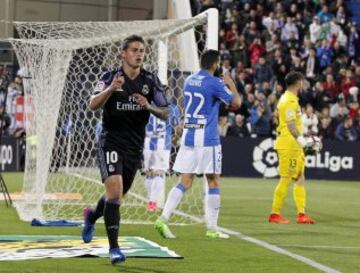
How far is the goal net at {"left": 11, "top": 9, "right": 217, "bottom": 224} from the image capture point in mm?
14648

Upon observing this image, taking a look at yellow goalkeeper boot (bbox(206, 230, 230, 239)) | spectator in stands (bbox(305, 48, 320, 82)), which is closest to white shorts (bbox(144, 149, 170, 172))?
yellow goalkeeper boot (bbox(206, 230, 230, 239))

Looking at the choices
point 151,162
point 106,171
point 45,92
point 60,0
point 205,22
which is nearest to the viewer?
point 106,171

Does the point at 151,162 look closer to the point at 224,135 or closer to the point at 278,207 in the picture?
the point at 278,207

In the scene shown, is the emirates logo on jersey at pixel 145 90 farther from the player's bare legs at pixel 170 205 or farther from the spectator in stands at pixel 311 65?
the spectator in stands at pixel 311 65

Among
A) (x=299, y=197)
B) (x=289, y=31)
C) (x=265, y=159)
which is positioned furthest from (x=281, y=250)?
(x=289, y=31)

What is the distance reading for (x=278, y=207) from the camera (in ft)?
47.8

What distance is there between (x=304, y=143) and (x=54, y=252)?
5.46m

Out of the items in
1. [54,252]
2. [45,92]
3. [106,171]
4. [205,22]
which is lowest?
[54,252]

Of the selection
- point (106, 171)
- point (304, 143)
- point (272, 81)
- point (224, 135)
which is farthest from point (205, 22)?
point (272, 81)

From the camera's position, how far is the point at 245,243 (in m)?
11.5

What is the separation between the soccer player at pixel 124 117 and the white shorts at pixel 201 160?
2309 millimetres

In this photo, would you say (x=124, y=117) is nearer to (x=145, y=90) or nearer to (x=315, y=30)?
(x=145, y=90)

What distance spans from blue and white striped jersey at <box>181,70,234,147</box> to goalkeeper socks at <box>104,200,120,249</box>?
2.84 m

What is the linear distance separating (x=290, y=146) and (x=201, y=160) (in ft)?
9.68
